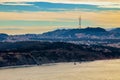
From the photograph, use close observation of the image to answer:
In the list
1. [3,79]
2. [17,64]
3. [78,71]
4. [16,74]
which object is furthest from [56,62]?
[3,79]

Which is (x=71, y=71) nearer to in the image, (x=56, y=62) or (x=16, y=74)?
(x=16, y=74)

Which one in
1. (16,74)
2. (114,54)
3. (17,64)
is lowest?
(114,54)

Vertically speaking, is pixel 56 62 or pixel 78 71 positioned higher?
pixel 78 71

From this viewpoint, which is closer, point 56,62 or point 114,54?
point 56,62

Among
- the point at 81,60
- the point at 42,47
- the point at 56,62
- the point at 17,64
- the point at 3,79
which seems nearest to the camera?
the point at 3,79

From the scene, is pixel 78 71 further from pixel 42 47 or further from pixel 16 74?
pixel 42 47

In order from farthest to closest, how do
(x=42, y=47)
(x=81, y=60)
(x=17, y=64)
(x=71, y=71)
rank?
1. (x=42, y=47)
2. (x=81, y=60)
3. (x=17, y=64)
4. (x=71, y=71)

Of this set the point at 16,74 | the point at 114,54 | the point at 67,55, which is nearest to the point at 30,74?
the point at 16,74
